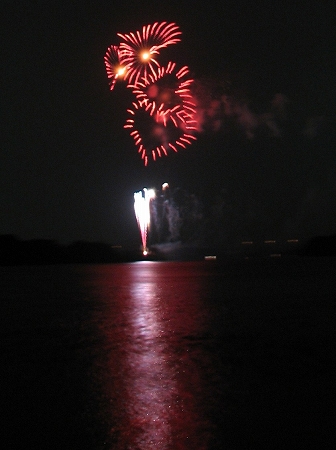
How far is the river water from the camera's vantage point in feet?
11.7

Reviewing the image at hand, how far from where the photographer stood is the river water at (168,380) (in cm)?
356

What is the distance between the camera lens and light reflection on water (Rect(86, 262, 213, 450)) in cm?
355

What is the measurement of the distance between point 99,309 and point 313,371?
606 cm

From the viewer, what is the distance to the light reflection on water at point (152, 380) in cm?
355

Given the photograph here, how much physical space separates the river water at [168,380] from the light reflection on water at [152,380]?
0.4 inches

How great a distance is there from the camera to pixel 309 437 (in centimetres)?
350

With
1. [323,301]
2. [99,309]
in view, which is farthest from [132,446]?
[323,301]

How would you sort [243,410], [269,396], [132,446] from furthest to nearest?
[269,396] → [243,410] → [132,446]

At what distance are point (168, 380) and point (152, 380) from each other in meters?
0.14

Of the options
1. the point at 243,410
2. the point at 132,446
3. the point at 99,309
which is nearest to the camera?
the point at 132,446

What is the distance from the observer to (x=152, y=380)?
16.3 ft

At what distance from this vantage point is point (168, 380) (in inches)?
195

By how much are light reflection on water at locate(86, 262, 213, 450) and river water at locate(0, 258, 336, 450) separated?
0.01 metres

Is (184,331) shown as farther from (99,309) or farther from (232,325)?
(99,309)
